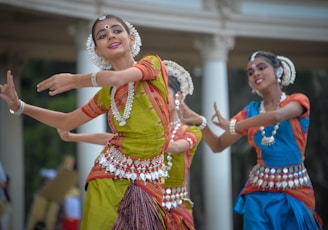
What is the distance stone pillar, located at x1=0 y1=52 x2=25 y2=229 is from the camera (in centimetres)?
1202

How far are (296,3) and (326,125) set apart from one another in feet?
19.0

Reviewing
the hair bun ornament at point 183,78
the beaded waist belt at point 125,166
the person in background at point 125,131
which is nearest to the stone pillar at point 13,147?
the hair bun ornament at point 183,78

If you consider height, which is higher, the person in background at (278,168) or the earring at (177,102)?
the earring at (177,102)

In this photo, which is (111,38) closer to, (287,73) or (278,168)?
(278,168)

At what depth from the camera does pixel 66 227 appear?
12.2m

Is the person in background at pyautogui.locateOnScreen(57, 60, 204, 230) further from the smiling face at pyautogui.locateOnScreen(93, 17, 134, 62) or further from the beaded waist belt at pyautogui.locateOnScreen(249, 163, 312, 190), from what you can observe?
the smiling face at pyautogui.locateOnScreen(93, 17, 134, 62)

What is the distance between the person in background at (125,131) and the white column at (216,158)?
22.8ft

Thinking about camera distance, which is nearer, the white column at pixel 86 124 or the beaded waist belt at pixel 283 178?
the beaded waist belt at pixel 283 178

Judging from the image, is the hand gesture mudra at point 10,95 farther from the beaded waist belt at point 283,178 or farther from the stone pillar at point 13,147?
the stone pillar at point 13,147

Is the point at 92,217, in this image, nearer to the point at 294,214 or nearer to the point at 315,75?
the point at 294,214

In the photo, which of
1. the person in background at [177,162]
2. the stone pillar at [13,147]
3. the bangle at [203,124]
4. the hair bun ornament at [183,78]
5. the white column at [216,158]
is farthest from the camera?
the stone pillar at [13,147]

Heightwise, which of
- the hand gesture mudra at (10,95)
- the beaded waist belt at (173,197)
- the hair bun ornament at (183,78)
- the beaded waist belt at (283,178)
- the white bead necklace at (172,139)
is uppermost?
the hair bun ornament at (183,78)

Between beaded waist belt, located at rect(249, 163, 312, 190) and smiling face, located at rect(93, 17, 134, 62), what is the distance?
1.80 meters

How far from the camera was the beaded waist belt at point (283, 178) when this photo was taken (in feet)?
18.5
